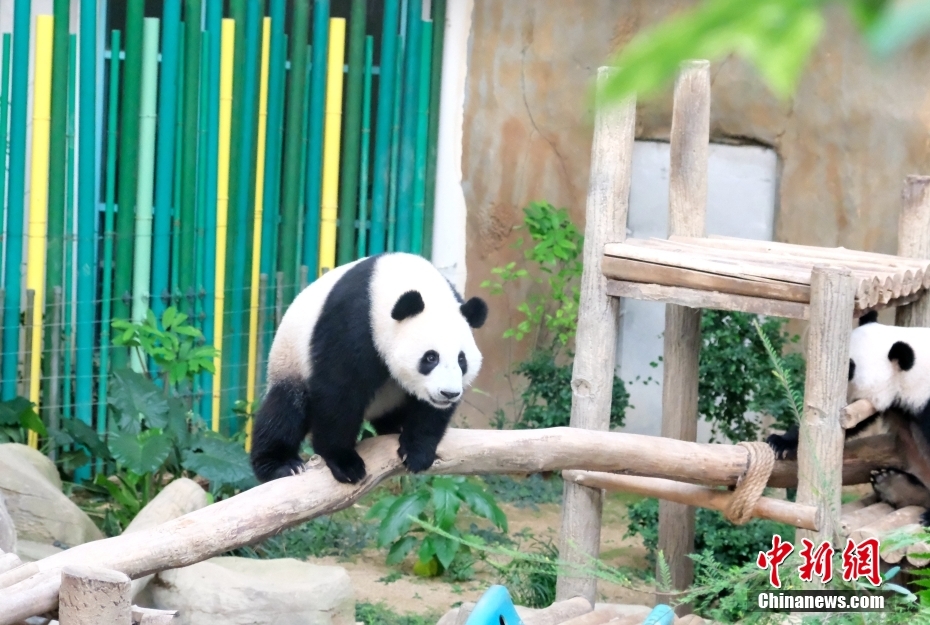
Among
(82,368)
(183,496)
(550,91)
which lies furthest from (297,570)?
(550,91)

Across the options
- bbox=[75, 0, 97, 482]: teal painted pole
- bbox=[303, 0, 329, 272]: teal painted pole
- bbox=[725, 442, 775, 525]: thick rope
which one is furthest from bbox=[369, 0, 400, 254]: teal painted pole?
bbox=[725, 442, 775, 525]: thick rope

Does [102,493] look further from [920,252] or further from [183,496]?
[920,252]

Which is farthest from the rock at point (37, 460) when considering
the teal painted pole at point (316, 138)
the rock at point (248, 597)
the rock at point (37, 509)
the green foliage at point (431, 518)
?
the teal painted pole at point (316, 138)

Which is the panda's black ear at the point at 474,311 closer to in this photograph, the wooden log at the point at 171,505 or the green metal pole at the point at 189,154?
the wooden log at the point at 171,505

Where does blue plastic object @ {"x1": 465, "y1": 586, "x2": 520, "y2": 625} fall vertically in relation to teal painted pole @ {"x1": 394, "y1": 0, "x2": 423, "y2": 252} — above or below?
below

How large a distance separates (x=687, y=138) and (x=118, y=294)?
3.23m

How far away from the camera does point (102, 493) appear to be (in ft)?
18.6

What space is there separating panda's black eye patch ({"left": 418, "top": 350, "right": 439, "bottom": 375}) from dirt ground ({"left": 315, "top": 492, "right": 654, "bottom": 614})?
2.12m

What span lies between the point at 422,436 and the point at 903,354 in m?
2.08

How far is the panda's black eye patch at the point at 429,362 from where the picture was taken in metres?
2.88

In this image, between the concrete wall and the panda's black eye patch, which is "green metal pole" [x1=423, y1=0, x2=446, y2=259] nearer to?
the concrete wall

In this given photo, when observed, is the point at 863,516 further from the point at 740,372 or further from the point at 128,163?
the point at 128,163

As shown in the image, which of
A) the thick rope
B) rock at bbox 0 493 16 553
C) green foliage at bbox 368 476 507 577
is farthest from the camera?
green foliage at bbox 368 476 507 577

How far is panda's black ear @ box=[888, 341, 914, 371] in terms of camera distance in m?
3.96
